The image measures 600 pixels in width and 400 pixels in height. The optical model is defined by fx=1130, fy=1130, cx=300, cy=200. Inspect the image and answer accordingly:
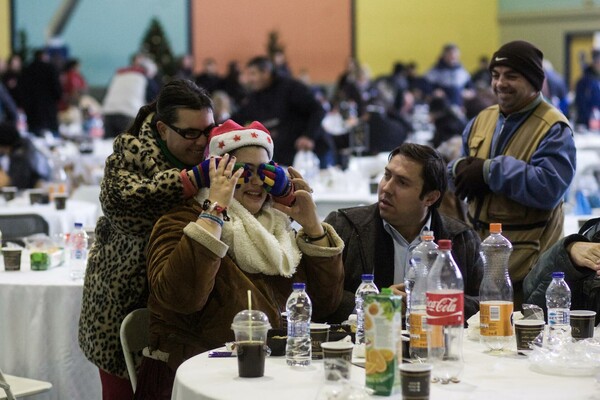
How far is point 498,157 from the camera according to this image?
4633 millimetres

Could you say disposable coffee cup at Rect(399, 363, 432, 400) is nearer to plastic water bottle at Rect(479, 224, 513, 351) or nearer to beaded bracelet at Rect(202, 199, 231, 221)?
plastic water bottle at Rect(479, 224, 513, 351)

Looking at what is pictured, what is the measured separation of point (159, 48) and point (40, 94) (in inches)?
202

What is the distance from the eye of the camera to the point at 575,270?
3457 mm

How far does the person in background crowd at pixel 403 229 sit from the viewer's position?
379cm

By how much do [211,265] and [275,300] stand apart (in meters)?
0.33

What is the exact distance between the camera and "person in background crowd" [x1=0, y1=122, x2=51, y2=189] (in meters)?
8.89

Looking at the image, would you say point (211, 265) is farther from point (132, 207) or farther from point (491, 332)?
point (491, 332)

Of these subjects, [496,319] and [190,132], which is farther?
[190,132]

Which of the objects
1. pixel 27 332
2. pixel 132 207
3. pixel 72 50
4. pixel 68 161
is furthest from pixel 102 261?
pixel 72 50

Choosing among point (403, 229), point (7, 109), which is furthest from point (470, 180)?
point (7, 109)

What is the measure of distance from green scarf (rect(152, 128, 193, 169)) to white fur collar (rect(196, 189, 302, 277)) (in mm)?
234

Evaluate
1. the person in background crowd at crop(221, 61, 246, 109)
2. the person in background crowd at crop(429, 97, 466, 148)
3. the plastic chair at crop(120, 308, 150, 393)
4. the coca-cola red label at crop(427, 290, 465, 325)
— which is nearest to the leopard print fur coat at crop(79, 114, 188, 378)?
the plastic chair at crop(120, 308, 150, 393)

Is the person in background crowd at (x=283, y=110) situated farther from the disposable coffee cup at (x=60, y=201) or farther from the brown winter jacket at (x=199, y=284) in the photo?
the brown winter jacket at (x=199, y=284)

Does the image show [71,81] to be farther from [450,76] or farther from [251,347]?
[251,347]
